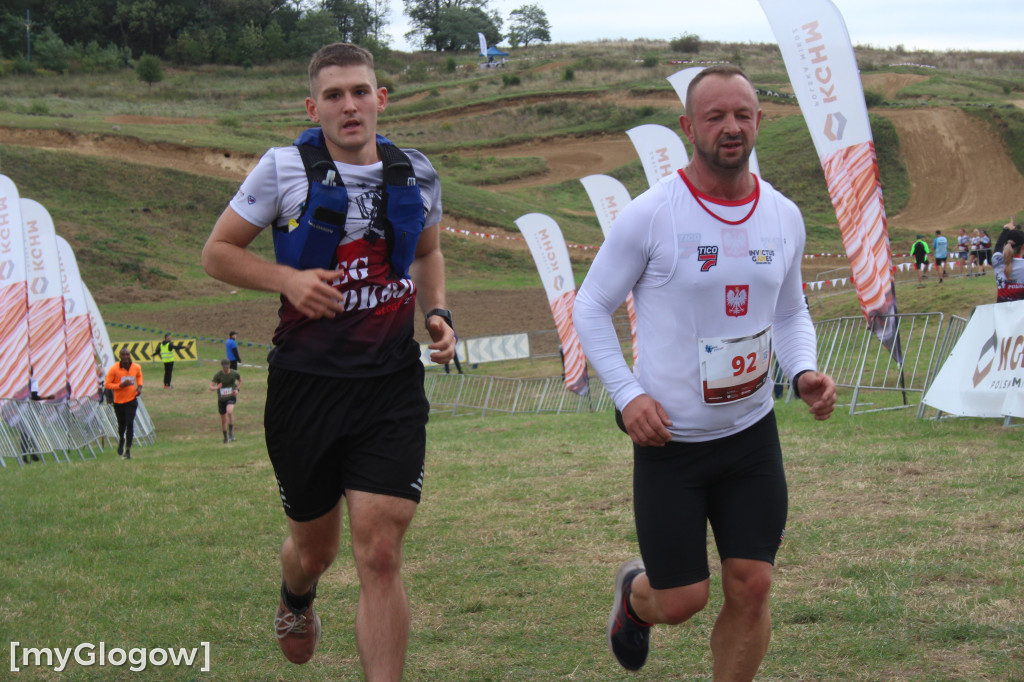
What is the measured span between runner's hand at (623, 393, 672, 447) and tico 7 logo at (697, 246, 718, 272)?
0.48m

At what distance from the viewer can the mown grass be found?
4.13m

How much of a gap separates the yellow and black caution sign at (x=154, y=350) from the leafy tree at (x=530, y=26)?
107 m

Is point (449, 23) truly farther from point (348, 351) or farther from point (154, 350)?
point (348, 351)

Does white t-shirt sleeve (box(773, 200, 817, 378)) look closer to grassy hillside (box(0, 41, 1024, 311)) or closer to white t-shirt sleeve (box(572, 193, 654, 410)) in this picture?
white t-shirt sleeve (box(572, 193, 654, 410))

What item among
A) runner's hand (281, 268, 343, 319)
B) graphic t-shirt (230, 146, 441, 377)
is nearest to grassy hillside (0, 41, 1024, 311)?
graphic t-shirt (230, 146, 441, 377)

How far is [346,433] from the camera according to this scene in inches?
140

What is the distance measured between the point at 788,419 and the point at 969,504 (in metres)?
5.51

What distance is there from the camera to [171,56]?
316 feet

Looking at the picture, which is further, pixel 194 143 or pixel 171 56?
pixel 171 56

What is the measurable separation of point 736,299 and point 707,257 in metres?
0.18

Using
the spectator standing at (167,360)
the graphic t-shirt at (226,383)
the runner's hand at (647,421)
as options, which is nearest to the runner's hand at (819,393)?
the runner's hand at (647,421)

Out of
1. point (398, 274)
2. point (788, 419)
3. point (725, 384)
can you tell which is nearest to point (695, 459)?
point (725, 384)

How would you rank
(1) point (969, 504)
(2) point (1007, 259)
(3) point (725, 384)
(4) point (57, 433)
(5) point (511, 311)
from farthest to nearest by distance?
(5) point (511, 311) → (4) point (57, 433) → (2) point (1007, 259) → (1) point (969, 504) → (3) point (725, 384)

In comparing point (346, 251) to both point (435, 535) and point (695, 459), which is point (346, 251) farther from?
point (435, 535)
